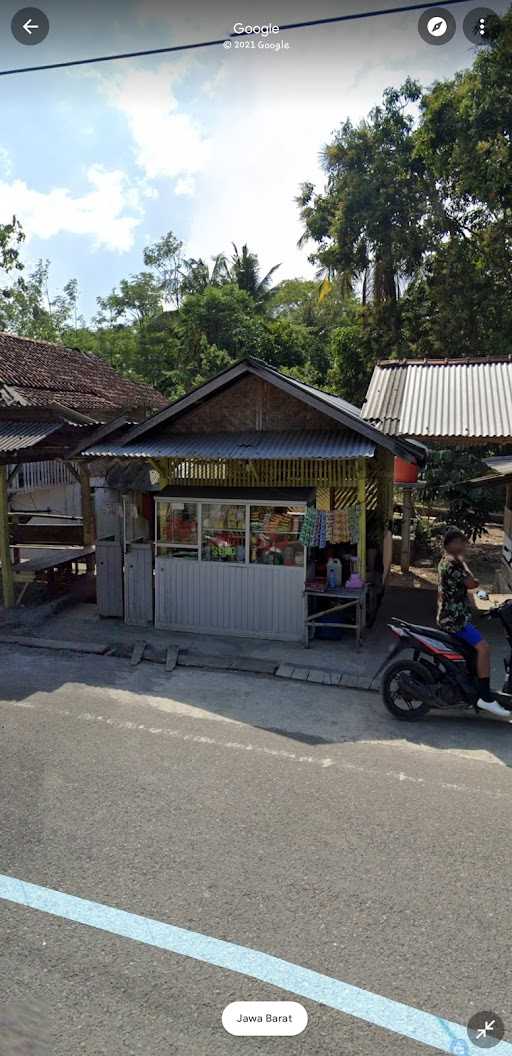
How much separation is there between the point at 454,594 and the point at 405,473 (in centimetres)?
876

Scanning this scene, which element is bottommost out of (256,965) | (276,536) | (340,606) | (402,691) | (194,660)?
(256,965)

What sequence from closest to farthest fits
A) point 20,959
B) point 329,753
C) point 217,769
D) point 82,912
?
point 20,959
point 82,912
point 217,769
point 329,753

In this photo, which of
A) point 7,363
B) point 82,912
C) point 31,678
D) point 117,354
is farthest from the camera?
point 117,354

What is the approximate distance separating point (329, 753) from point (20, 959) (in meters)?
3.22

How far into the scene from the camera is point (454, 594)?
21.7 feet

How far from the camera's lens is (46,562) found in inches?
480

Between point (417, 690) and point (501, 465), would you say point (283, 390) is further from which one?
point (417, 690)

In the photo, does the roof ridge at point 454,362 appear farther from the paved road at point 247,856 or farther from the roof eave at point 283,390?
the paved road at point 247,856

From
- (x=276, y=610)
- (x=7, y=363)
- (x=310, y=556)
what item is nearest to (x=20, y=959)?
(x=276, y=610)

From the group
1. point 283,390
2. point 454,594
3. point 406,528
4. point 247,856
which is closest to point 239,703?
point 454,594

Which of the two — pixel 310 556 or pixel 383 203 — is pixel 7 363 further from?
pixel 383 203

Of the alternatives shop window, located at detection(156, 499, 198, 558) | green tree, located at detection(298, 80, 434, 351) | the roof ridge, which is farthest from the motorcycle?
green tree, located at detection(298, 80, 434, 351)

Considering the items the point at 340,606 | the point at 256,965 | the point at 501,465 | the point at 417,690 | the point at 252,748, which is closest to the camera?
the point at 256,965

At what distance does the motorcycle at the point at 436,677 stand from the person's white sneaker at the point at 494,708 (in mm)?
52
